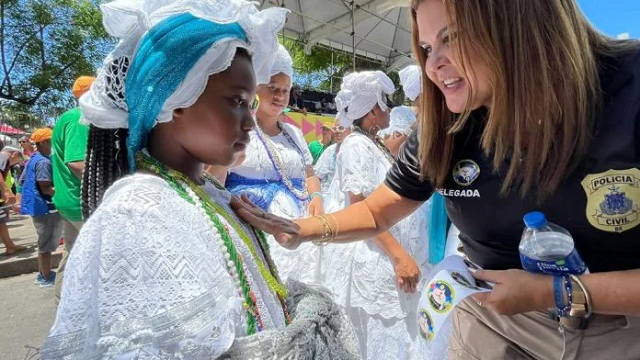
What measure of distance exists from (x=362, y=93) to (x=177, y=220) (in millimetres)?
2404

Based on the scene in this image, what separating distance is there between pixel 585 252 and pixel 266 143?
1.78 metres

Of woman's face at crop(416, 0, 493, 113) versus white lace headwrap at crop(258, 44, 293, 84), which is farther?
white lace headwrap at crop(258, 44, 293, 84)

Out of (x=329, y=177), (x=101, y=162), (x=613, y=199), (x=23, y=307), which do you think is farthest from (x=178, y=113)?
(x=23, y=307)

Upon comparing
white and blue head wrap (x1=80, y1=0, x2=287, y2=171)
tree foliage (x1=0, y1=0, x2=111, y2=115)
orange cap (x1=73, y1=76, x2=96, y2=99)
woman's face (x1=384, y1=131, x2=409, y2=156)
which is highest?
tree foliage (x1=0, y1=0, x2=111, y2=115)

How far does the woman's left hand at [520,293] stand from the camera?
1.08m

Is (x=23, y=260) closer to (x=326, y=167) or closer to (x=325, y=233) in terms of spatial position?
(x=326, y=167)

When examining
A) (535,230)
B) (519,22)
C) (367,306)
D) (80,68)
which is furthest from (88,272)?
(80,68)

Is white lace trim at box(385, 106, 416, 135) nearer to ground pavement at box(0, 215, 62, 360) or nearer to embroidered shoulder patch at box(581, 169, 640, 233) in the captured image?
embroidered shoulder patch at box(581, 169, 640, 233)

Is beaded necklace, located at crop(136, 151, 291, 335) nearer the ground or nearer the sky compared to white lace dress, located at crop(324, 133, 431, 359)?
nearer the sky

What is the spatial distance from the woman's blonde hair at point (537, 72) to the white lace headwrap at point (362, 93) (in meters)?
1.87

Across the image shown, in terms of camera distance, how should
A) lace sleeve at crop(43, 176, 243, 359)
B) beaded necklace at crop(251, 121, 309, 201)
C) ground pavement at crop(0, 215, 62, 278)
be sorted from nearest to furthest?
lace sleeve at crop(43, 176, 243, 359) → beaded necklace at crop(251, 121, 309, 201) → ground pavement at crop(0, 215, 62, 278)

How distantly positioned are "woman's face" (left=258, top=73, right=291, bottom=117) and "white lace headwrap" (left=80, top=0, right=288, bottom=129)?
1.51 metres

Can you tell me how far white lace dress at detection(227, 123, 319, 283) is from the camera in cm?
240

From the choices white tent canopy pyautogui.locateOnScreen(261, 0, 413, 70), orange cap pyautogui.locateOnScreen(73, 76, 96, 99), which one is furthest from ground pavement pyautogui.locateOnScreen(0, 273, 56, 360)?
white tent canopy pyautogui.locateOnScreen(261, 0, 413, 70)
